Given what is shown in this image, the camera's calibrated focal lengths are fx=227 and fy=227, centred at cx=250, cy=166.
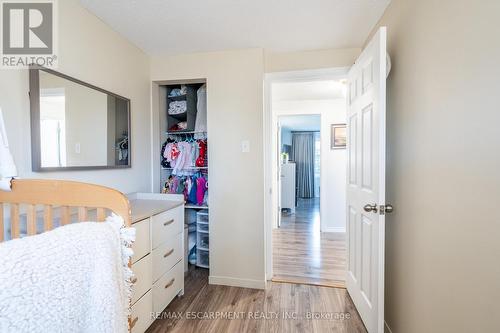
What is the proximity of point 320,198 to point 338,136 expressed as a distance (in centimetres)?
110

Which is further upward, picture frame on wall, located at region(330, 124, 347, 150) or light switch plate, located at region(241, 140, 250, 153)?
picture frame on wall, located at region(330, 124, 347, 150)

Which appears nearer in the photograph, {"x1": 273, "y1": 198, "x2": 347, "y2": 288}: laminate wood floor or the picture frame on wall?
{"x1": 273, "y1": 198, "x2": 347, "y2": 288}: laminate wood floor

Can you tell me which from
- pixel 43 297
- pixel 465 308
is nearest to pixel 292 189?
pixel 465 308

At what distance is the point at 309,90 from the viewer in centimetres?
336

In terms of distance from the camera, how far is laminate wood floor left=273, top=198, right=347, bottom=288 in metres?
2.35

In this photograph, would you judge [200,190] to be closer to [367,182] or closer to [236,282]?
[236,282]

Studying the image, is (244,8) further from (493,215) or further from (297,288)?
(297,288)

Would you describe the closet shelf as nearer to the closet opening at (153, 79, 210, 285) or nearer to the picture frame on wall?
the closet opening at (153, 79, 210, 285)

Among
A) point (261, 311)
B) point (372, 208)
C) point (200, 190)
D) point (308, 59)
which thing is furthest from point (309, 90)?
point (261, 311)

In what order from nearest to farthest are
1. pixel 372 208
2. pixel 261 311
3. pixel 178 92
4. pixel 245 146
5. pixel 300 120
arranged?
pixel 372 208
pixel 261 311
pixel 245 146
pixel 178 92
pixel 300 120

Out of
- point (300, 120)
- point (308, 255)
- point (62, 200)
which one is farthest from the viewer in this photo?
point (300, 120)

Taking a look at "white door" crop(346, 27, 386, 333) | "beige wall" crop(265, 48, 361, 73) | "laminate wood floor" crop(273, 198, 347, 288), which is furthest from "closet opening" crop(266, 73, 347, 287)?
"white door" crop(346, 27, 386, 333)

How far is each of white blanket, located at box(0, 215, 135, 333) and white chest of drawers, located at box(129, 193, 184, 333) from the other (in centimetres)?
62

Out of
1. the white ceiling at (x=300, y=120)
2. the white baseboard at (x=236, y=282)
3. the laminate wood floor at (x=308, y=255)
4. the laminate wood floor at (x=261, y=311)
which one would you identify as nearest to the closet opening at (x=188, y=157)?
the white baseboard at (x=236, y=282)
